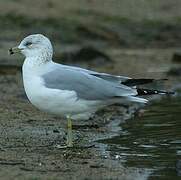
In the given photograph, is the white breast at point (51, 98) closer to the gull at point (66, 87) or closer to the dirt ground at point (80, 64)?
the gull at point (66, 87)

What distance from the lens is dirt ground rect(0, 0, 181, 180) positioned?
746cm

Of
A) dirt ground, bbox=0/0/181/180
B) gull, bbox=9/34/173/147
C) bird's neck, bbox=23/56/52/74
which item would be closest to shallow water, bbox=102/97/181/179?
dirt ground, bbox=0/0/181/180

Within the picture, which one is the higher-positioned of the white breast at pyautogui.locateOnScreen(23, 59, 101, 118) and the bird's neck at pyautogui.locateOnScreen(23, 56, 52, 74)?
the bird's neck at pyautogui.locateOnScreen(23, 56, 52, 74)

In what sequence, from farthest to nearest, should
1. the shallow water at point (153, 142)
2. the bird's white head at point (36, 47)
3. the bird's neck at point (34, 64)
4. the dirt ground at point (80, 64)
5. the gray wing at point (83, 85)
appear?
the bird's white head at point (36, 47) < the bird's neck at point (34, 64) < the gray wing at point (83, 85) < the shallow water at point (153, 142) < the dirt ground at point (80, 64)

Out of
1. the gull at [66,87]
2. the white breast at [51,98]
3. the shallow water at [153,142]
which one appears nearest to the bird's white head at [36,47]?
the gull at [66,87]

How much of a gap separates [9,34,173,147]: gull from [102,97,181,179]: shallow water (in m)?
0.59

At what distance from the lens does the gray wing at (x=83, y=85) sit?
8.41 meters

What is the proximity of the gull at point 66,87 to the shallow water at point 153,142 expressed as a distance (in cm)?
59

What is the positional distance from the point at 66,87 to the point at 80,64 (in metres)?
8.31

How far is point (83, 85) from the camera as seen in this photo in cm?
848

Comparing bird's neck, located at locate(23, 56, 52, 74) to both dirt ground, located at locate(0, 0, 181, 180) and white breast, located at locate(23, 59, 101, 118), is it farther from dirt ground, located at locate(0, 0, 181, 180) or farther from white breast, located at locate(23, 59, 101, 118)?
dirt ground, located at locate(0, 0, 181, 180)

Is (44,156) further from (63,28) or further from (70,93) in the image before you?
(63,28)

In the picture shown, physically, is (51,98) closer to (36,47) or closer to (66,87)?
(66,87)

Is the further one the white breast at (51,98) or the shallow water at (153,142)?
the white breast at (51,98)
